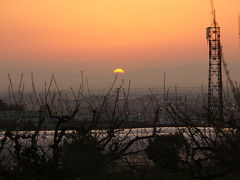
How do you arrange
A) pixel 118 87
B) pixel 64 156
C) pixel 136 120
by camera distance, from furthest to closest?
1. pixel 136 120
2. pixel 118 87
3. pixel 64 156

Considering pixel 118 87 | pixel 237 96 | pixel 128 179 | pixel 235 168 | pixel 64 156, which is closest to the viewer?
pixel 235 168

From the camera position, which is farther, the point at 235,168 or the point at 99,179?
the point at 99,179

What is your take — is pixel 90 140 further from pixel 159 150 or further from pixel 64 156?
pixel 159 150

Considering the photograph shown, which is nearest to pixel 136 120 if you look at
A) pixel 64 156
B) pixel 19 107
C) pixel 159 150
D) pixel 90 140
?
pixel 159 150

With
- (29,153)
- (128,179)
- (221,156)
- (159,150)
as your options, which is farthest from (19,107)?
(221,156)

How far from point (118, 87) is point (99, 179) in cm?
211

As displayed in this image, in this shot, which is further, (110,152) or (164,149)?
(164,149)

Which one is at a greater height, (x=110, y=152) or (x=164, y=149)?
(x=110, y=152)

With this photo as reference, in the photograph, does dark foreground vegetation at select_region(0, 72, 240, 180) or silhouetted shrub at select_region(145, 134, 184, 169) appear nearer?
dark foreground vegetation at select_region(0, 72, 240, 180)

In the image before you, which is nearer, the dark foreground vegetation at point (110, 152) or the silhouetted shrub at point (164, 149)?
the dark foreground vegetation at point (110, 152)

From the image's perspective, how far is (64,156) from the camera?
586 centimetres

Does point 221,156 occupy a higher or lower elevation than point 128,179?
higher

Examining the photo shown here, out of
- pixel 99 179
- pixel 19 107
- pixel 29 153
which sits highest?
pixel 19 107

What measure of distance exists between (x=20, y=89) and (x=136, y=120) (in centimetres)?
257
